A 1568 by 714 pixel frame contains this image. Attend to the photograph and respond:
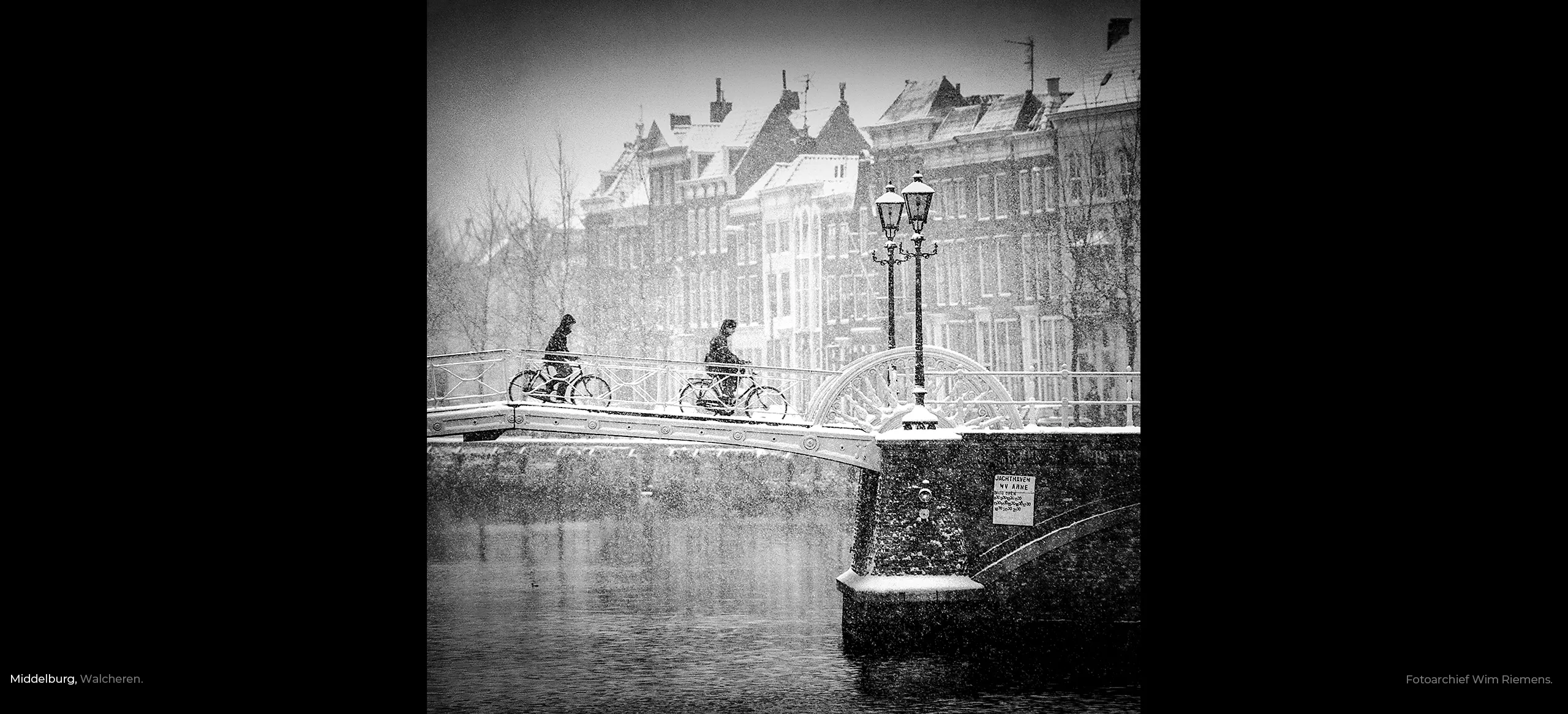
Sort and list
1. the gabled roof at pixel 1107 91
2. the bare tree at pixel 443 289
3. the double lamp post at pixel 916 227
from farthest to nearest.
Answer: the bare tree at pixel 443 289 < the gabled roof at pixel 1107 91 < the double lamp post at pixel 916 227

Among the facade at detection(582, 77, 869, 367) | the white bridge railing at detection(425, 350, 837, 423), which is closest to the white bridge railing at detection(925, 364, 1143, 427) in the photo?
the white bridge railing at detection(425, 350, 837, 423)

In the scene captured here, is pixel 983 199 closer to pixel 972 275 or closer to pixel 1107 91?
pixel 972 275

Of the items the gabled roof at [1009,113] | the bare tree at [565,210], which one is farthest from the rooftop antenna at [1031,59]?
the bare tree at [565,210]

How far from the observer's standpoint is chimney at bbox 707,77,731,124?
1586cm

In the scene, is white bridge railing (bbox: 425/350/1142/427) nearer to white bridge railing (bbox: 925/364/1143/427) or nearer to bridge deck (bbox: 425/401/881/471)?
white bridge railing (bbox: 925/364/1143/427)

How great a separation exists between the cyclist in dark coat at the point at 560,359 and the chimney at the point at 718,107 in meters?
4.56

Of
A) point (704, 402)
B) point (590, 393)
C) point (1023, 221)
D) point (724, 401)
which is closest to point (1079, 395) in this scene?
point (1023, 221)

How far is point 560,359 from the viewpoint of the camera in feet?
35.3

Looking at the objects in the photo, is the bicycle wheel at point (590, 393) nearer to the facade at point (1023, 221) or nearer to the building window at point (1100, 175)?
the facade at point (1023, 221)

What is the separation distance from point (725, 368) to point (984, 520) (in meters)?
2.67

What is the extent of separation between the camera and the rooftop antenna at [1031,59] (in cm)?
1440
